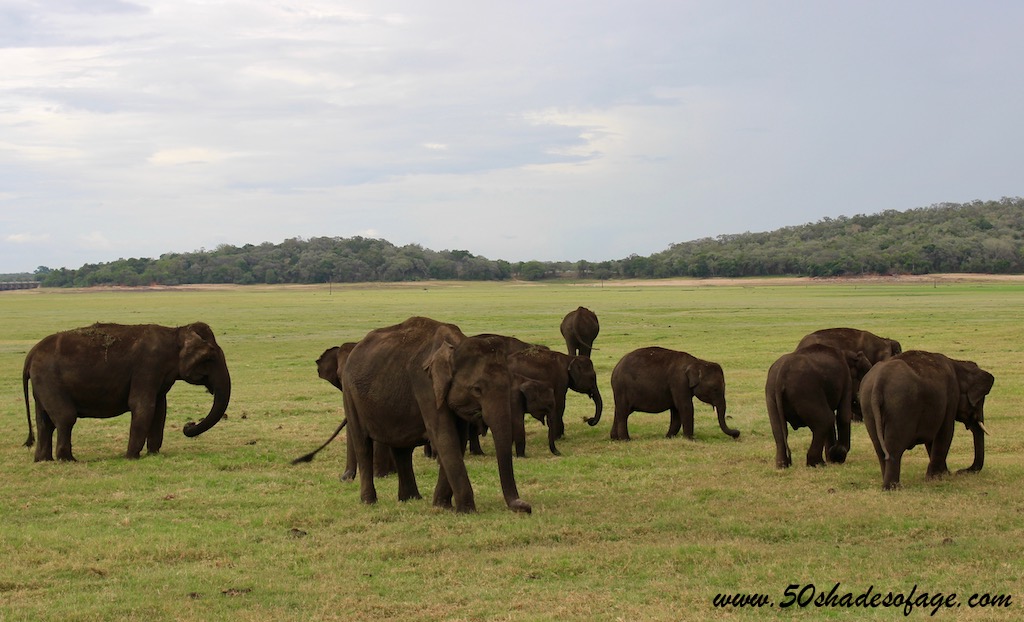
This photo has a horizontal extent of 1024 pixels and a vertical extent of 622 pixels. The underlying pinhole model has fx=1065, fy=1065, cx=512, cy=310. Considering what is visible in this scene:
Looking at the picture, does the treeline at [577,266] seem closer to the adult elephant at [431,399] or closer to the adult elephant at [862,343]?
the adult elephant at [862,343]

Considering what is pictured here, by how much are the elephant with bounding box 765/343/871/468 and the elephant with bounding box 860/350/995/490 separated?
3.16 ft

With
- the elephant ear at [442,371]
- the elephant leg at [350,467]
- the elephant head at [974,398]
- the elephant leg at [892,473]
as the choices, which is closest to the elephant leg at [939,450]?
the elephant head at [974,398]

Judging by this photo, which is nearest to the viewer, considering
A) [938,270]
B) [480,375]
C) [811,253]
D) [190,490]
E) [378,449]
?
[480,375]

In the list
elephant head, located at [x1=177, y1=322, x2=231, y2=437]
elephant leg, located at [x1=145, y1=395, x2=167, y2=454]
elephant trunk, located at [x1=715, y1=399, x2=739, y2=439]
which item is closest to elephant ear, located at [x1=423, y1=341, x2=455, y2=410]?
elephant head, located at [x1=177, y1=322, x2=231, y2=437]

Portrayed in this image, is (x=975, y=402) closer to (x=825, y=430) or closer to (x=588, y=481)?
(x=825, y=430)

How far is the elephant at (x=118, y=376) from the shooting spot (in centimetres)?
1566

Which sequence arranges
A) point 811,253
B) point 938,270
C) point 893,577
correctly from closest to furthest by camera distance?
point 893,577 < point 938,270 < point 811,253

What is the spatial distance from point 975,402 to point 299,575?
8.58m

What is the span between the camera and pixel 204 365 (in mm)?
16516

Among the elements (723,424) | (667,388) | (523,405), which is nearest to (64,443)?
(523,405)

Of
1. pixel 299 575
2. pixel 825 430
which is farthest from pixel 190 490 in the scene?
pixel 825 430

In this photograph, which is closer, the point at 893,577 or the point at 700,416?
the point at 893,577

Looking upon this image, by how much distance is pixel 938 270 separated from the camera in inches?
6038

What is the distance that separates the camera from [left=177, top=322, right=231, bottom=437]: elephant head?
53.7ft
